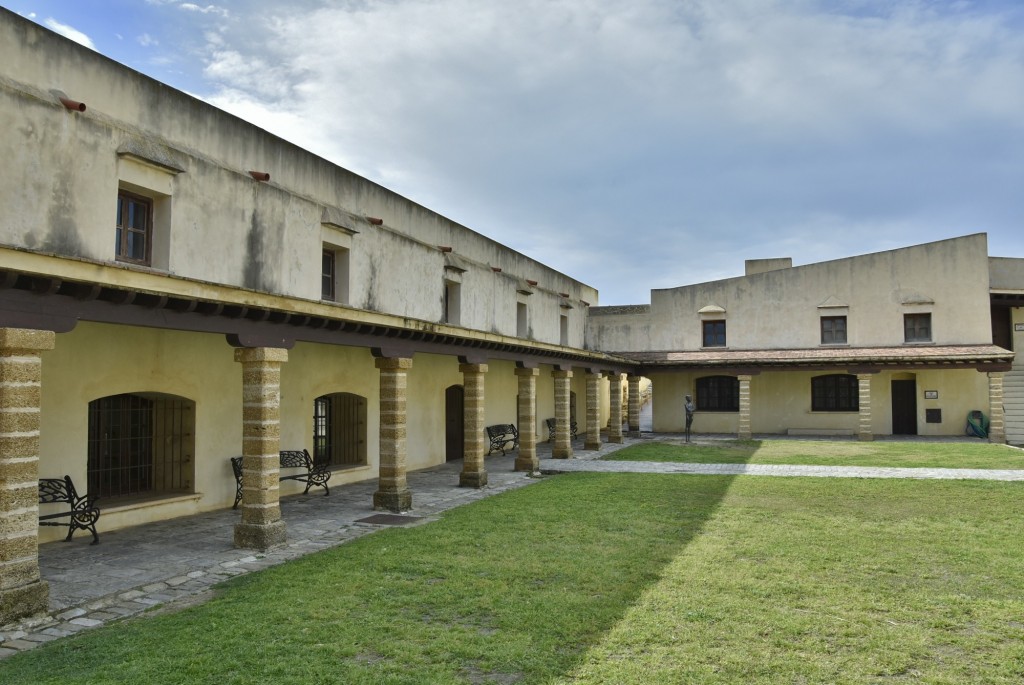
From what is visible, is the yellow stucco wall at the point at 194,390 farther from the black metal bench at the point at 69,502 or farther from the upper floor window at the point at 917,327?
the upper floor window at the point at 917,327

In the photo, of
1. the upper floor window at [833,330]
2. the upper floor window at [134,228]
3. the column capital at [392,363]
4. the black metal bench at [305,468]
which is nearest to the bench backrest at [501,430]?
the black metal bench at [305,468]

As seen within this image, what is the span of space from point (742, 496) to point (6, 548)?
34.3 feet

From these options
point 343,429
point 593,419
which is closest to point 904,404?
point 593,419

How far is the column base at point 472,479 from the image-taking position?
13375 millimetres

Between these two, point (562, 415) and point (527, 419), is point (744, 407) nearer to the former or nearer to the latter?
point (562, 415)

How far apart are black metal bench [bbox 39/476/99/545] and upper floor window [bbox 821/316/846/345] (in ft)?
77.0

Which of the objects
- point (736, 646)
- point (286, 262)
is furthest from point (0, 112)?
point (736, 646)

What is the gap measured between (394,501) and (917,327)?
20.9 meters

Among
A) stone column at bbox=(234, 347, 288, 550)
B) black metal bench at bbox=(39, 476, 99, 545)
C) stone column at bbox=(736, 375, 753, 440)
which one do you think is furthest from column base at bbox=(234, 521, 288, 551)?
stone column at bbox=(736, 375, 753, 440)

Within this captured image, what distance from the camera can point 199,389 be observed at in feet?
35.3

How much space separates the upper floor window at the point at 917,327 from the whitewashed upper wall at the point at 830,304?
195 millimetres

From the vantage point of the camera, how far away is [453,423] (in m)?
18.6

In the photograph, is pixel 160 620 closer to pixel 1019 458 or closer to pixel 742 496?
pixel 742 496

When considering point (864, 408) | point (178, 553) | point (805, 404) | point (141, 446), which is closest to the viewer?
point (178, 553)
